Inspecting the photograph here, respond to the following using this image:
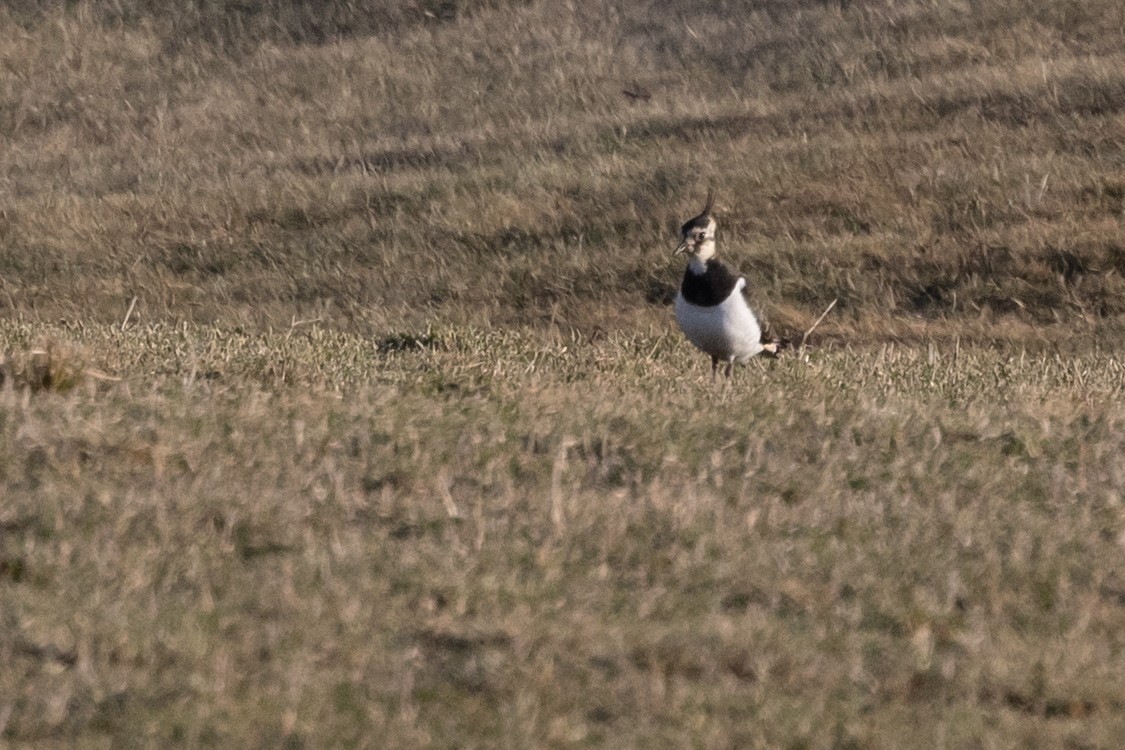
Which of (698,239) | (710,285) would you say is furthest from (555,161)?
(710,285)

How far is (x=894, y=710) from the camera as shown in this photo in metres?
4.16

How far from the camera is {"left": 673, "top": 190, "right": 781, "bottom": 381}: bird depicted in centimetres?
980

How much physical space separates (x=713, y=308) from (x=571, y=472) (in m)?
4.13

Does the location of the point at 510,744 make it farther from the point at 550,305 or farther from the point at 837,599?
the point at 550,305

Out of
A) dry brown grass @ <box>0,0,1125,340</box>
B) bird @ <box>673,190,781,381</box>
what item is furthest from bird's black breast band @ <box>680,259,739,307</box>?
dry brown grass @ <box>0,0,1125,340</box>

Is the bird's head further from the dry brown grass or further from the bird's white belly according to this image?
the dry brown grass

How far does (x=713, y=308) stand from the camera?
9.88 meters

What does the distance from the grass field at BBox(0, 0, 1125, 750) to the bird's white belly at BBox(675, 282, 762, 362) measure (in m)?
0.36

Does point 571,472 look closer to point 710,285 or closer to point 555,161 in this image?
point 710,285

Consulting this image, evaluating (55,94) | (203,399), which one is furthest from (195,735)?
(55,94)

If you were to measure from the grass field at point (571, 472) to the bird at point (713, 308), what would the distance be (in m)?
0.37

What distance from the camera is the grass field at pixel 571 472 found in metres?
4.13

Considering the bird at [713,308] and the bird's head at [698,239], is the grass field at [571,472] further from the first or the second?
the bird's head at [698,239]

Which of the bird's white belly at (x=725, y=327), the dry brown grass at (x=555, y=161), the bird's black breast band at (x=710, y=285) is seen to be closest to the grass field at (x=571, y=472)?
the dry brown grass at (x=555, y=161)
